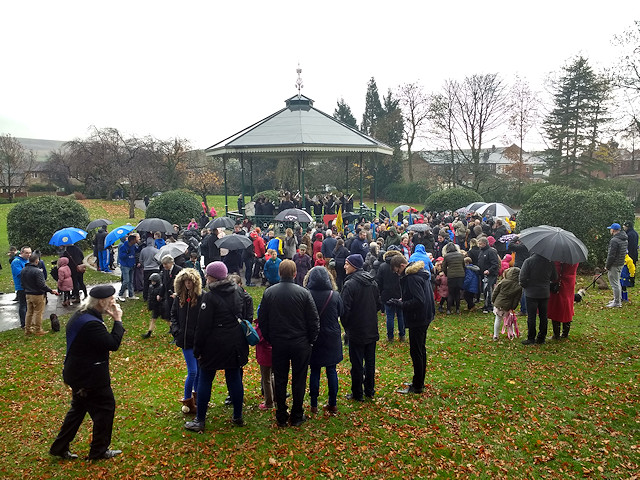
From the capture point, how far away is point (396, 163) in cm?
4903

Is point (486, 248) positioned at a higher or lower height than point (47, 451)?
higher

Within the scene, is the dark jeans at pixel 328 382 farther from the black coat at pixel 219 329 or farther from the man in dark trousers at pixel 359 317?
the black coat at pixel 219 329

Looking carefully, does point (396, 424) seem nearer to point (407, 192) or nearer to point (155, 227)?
point (155, 227)

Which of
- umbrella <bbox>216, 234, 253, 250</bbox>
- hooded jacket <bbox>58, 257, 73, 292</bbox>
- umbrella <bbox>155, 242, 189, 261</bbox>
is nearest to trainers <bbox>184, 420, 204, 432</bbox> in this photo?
umbrella <bbox>155, 242, 189, 261</bbox>

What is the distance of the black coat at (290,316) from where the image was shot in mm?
4699

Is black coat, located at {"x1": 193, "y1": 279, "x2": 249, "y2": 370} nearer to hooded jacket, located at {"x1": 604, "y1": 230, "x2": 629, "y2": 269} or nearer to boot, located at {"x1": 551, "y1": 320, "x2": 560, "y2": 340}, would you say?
boot, located at {"x1": 551, "y1": 320, "x2": 560, "y2": 340}

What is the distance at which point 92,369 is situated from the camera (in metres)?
4.25

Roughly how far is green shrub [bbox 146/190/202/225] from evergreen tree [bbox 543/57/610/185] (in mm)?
28752

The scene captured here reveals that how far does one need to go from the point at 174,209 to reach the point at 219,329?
1891 cm

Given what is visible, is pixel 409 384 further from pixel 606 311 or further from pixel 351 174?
pixel 351 174

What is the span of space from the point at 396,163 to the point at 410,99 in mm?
6743

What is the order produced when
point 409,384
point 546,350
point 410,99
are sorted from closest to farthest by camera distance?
1. point 409,384
2. point 546,350
3. point 410,99

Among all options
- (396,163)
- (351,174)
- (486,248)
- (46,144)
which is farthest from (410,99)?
(46,144)

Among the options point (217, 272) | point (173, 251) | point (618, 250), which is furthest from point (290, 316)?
point (618, 250)
